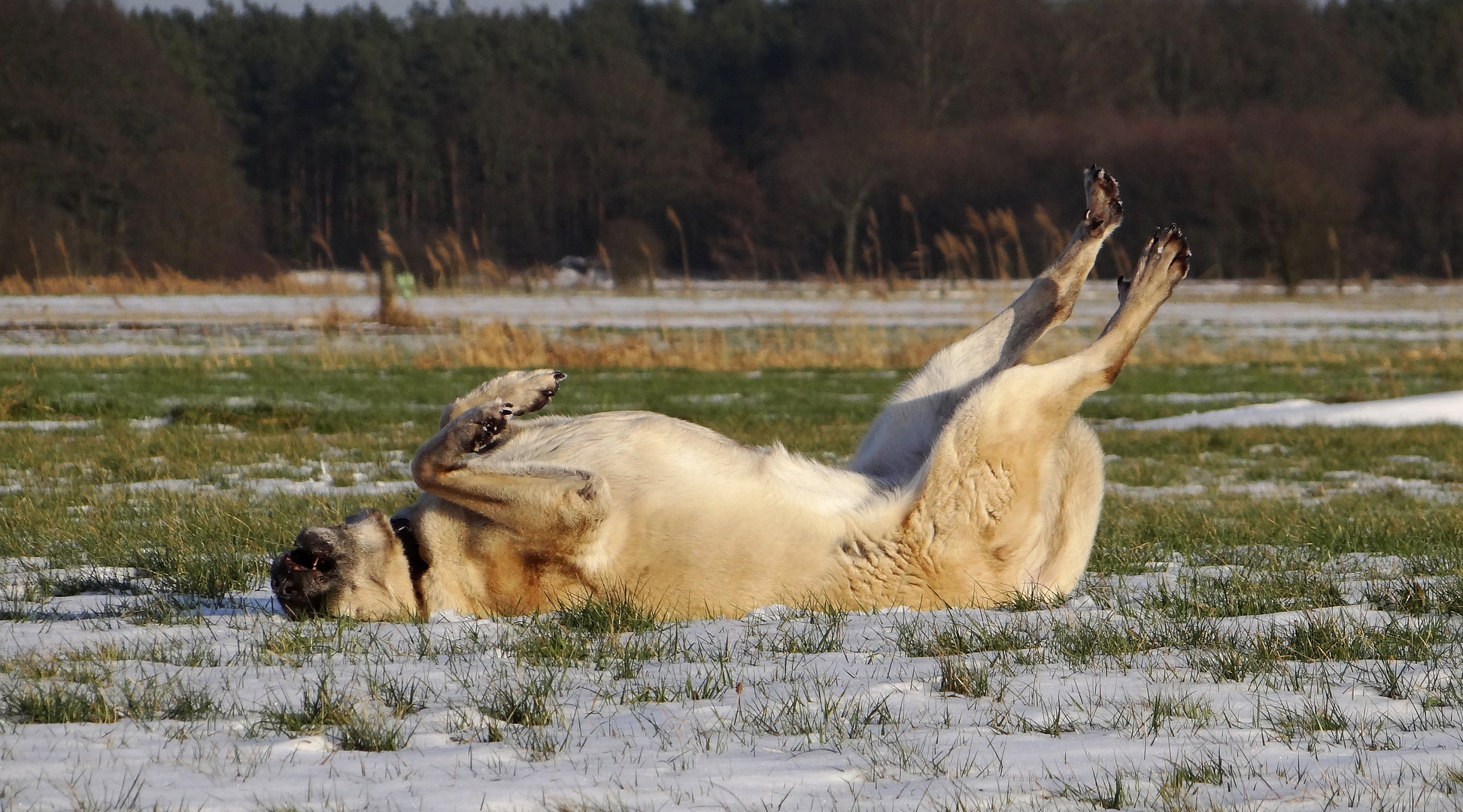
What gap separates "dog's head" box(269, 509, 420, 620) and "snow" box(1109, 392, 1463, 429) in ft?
32.7

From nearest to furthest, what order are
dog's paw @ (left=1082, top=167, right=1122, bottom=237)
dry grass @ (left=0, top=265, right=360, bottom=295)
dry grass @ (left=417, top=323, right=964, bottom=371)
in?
dog's paw @ (left=1082, top=167, right=1122, bottom=237), dry grass @ (left=417, top=323, right=964, bottom=371), dry grass @ (left=0, top=265, right=360, bottom=295)

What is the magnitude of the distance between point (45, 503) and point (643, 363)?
40.5ft

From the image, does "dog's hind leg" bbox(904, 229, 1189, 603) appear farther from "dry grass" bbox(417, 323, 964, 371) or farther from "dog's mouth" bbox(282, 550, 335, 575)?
"dry grass" bbox(417, 323, 964, 371)

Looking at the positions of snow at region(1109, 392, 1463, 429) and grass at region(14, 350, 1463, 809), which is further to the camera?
snow at region(1109, 392, 1463, 429)

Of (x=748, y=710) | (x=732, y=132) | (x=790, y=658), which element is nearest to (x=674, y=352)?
→ (x=790, y=658)

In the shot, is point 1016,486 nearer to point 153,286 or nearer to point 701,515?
point 701,515

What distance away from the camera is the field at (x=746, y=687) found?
8.35ft

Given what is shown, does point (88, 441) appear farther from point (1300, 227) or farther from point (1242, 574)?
point (1300, 227)

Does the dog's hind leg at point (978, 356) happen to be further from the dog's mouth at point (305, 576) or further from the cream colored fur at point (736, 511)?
the dog's mouth at point (305, 576)

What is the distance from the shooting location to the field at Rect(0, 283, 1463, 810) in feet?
8.35

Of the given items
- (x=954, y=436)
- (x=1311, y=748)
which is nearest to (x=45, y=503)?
(x=954, y=436)

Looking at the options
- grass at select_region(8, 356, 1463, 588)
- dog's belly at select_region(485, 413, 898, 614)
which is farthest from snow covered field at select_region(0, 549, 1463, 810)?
grass at select_region(8, 356, 1463, 588)

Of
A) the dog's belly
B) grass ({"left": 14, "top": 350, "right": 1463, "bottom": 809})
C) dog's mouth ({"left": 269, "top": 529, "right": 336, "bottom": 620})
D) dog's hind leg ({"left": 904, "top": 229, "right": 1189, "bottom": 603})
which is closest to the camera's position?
grass ({"left": 14, "top": 350, "right": 1463, "bottom": 809})

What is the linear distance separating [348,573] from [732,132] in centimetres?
6431
